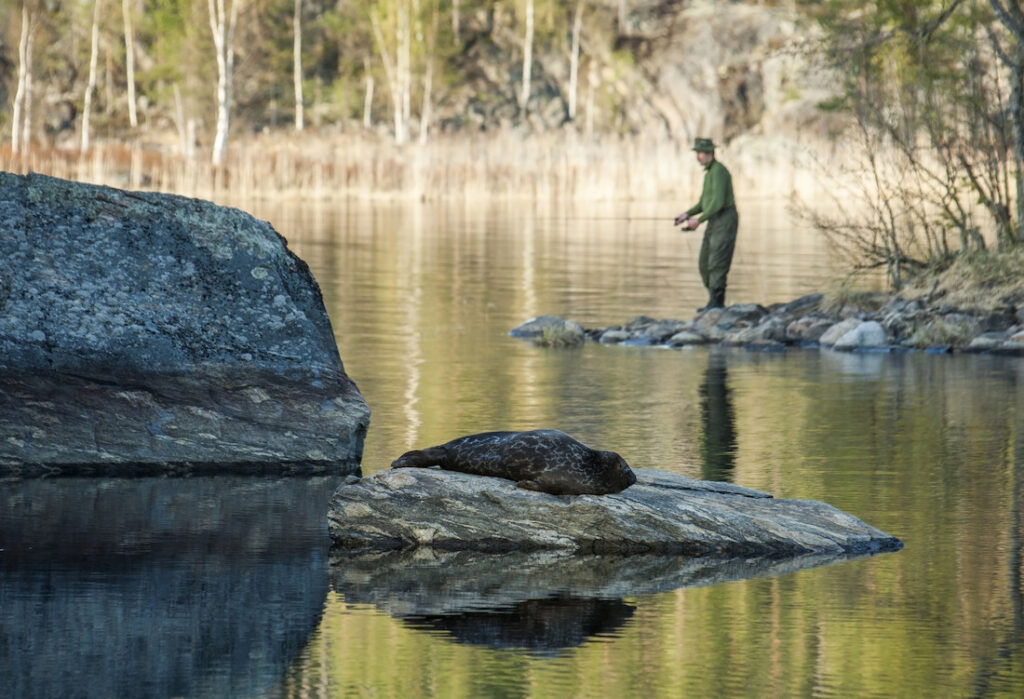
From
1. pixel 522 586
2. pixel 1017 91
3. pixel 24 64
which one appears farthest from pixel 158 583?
pixel 24 64

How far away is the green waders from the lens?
61.5 feet

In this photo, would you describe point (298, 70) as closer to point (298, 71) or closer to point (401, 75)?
point (298, 71)

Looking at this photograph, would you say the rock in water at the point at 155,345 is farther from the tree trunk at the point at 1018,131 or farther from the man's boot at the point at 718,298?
the tree trunk at the point at 1018,131

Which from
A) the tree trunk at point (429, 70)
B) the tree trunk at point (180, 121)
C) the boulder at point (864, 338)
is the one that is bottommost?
the boulder at point (864, 338)

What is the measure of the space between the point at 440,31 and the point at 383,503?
74.8 metres

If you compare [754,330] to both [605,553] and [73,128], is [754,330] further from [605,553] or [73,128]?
[73,128]

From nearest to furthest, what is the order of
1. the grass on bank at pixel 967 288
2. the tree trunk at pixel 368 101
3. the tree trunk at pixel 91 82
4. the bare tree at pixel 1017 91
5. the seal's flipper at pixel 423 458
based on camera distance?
1. the seal's flipper at pixel 423 458
2. the grass on bank at pixel 967 288
3. the bare tree at pixel 1017 91
4. the tree trunk at pixel 91 82
5. the tree trunk at pixel 368 101

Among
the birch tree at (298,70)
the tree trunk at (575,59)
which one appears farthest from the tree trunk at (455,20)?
the birch tree at (298,70)

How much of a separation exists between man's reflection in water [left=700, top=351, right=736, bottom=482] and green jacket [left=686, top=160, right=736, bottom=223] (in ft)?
14.2

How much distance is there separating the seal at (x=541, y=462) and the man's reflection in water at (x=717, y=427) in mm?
1807

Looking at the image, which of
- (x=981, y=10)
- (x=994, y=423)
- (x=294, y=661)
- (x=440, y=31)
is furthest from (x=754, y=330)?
(x=440, y=31)

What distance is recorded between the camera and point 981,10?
22.9 metres

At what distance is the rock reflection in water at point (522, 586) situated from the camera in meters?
5.98

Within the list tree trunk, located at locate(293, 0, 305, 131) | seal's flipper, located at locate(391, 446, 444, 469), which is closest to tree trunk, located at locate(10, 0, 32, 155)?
tree trunk, located at locate(293, 0, 305, 131)
